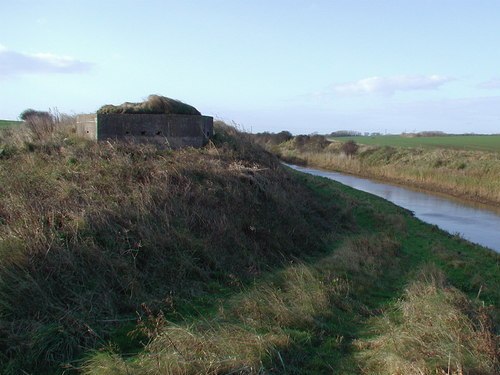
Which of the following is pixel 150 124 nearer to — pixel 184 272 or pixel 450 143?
pixel 184 272

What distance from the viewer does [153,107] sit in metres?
14.2

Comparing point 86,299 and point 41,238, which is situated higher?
point 41,238

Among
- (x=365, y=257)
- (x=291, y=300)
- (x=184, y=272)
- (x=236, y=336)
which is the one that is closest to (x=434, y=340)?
(x=291, y=300)

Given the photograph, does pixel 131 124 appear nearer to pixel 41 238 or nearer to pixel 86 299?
pixel 41 238

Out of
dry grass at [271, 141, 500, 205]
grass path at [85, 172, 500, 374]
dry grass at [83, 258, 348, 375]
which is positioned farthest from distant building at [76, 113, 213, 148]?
dry grass at [271, 141, 500, 205]

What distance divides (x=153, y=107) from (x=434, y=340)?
1084cm

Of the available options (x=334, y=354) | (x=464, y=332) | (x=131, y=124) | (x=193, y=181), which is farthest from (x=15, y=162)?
(x=464, y=332)

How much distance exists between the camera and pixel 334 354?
18.1 ft

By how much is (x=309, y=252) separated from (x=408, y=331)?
4925mm

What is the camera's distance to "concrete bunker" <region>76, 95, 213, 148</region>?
44.4 feet

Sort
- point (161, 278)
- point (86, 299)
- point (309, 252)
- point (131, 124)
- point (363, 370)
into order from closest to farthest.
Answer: point (363, 370), point (86, 299), point (161, 278), point (309, 252), point (131, 124)

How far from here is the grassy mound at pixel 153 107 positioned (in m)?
14.0

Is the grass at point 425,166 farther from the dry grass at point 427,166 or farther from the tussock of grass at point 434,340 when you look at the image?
the tussock of grass at point 434,340

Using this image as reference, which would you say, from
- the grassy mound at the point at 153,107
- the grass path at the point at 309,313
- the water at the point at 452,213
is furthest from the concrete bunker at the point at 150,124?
the water at the point at 452,213
